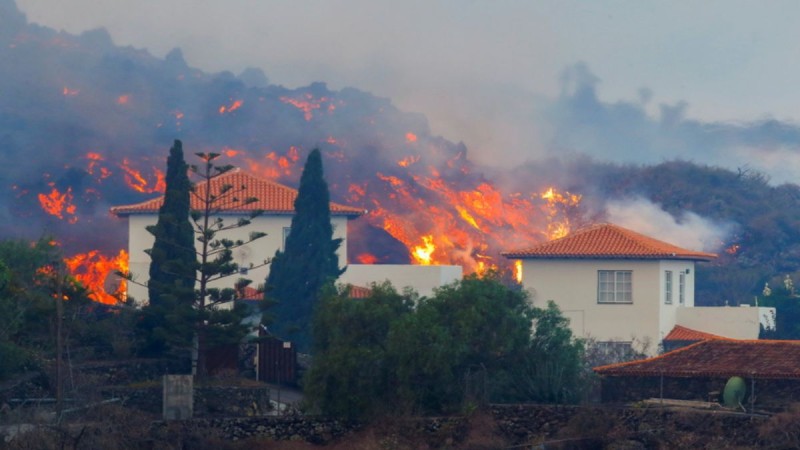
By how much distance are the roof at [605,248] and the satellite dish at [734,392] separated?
18.0 m

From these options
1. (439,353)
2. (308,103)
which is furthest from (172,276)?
(308,103)

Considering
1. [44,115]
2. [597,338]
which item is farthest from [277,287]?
[44,115]

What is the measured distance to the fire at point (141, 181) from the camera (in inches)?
3221

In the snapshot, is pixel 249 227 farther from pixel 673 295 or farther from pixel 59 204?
pixel 59 204

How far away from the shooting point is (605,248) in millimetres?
57562

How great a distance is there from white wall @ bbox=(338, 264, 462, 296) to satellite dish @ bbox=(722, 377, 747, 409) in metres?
22.4

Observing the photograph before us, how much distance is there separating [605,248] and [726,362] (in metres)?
17.8

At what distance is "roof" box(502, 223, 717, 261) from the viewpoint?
56.8 metres

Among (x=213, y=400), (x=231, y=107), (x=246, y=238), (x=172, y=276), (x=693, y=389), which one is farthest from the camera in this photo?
(x=231, y=107)

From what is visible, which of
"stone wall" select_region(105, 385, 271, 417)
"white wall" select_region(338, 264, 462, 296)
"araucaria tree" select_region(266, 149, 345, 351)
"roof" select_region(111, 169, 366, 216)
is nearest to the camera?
"stone wall" select_region(105, 385, 271, 417)

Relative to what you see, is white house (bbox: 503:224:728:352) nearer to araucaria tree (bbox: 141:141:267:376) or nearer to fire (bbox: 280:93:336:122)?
araucaria tree (bbox: 141:141:267:376)

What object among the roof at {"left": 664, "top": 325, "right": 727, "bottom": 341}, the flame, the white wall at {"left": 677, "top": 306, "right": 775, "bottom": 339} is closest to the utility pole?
the roof at {"left": 664, "top": 325, "right": 727, "bottom": 341}

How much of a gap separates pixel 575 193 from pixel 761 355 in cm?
5275

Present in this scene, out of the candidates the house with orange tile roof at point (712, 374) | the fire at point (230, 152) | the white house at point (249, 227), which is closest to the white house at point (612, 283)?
the white house at point (249, 227)
